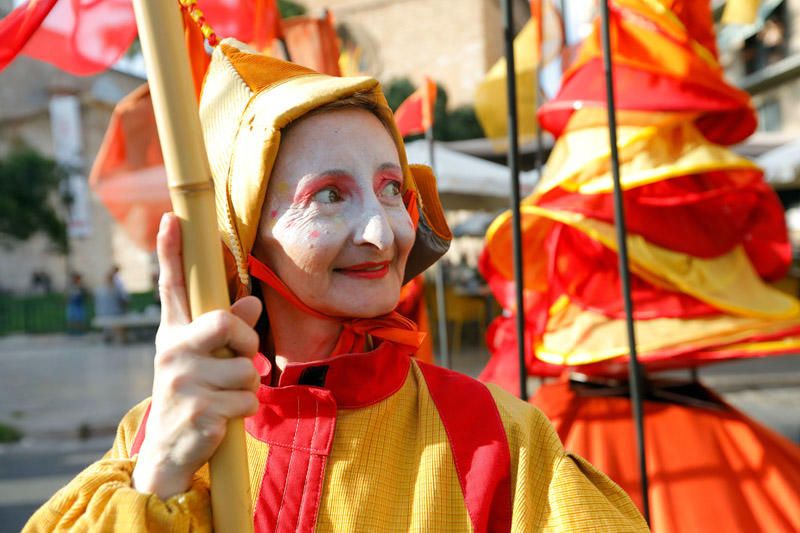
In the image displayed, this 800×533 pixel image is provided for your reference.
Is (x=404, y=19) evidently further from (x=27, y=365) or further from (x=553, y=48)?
(x=553, y=48)

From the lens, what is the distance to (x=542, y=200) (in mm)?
2504

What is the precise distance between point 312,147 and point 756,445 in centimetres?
163

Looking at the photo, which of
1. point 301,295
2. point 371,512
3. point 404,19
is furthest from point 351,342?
point 404,19

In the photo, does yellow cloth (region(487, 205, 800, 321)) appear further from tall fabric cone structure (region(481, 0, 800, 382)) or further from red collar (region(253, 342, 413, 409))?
red collar (region(253, 342, 413, 409))

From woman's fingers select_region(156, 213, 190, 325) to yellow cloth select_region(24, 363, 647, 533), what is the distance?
21 centimetres

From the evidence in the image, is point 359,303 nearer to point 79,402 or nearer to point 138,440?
point 138,440

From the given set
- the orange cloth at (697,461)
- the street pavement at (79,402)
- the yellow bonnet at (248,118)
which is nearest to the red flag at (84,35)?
the yellow bonnet at (248,118)

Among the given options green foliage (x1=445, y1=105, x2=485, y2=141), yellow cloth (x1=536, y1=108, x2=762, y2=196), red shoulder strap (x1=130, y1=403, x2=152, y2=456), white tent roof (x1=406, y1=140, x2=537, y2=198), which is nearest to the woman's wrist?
red shoulder strap (x1=130, y1=403, x2=152, y2=456)

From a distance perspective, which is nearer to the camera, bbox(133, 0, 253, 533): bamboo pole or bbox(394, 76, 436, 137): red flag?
bbox(133, 0, 253, 533): bamboo pole

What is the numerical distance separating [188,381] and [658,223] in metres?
1.83

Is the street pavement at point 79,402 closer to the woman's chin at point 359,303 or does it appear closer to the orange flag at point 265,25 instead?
the orange flag at point 265,25

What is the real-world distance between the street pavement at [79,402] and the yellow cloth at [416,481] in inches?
151

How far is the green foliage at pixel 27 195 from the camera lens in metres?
18.9

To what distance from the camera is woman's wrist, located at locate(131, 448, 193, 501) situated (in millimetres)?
893
